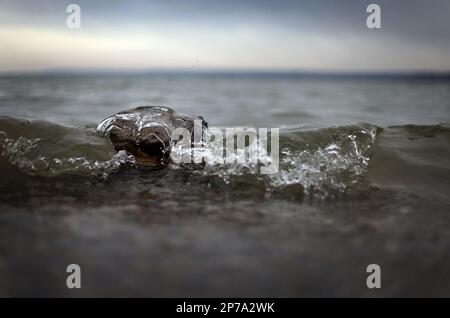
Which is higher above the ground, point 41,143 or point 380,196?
point 41,143

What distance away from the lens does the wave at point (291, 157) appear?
168 inches

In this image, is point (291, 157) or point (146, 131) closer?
point (291, 157)

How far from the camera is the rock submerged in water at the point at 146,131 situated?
4789mm

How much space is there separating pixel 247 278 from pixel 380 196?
78.3 inches

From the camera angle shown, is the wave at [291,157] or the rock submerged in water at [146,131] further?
the rock submerged in water at [146,131]

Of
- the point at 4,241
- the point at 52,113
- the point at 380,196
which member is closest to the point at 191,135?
the point at 380,196

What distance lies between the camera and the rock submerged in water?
4.79 meters

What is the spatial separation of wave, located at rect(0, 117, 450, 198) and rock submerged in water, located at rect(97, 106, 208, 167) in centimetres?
12

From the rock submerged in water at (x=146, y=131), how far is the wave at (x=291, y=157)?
118 mm

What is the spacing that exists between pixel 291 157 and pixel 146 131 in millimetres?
1641

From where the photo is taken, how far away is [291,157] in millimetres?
4746

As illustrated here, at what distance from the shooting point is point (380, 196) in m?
3.96
